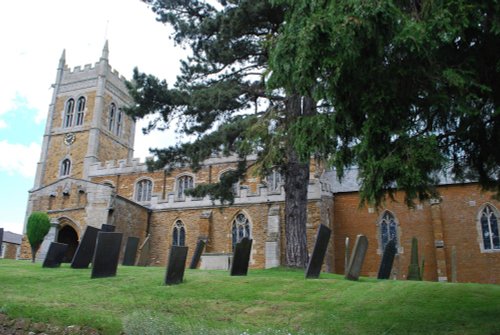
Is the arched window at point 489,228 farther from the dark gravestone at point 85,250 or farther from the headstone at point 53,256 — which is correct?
the headstone at point 53,256

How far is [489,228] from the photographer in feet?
72.7

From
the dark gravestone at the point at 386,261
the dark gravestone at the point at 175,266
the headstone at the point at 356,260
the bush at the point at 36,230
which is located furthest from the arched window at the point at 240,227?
the dark gravestone at the point at 175,266

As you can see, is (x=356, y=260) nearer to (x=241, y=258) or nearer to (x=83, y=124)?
(x=241, y=258)

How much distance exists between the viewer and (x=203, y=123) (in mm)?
15648

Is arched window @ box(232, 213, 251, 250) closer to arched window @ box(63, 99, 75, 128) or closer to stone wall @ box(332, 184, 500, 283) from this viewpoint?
stone wall @ box(332, 184, 500, 283)

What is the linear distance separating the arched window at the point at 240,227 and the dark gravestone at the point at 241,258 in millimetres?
A: 12341

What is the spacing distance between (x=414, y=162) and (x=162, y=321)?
Result: 4.03 meters

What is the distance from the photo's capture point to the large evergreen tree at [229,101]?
14.2 metres

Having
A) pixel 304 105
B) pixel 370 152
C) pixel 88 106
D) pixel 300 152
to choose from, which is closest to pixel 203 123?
pixel 304 105

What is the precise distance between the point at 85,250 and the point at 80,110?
29973mm

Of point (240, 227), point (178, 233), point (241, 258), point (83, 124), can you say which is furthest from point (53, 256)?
point (83, 124)

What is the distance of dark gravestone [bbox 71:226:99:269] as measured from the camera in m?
12.3

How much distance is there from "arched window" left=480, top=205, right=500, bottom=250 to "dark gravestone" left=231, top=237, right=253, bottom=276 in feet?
49.2

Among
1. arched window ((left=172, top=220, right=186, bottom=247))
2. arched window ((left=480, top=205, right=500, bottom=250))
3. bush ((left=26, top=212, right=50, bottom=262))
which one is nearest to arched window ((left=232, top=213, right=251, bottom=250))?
arched window ((left=172, top=220, right=186, bottom=247))
